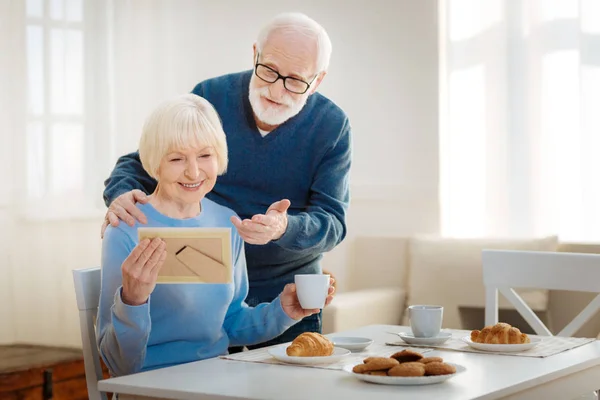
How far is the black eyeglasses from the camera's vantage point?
193 cm

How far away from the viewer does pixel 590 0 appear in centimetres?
405

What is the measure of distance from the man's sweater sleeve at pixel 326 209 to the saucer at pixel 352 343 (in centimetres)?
23

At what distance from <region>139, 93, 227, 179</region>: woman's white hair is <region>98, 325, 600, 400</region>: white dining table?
0.41 metres

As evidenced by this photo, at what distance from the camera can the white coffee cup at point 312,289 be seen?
172cm

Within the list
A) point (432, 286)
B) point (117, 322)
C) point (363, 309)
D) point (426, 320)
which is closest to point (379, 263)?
point (432, 286)

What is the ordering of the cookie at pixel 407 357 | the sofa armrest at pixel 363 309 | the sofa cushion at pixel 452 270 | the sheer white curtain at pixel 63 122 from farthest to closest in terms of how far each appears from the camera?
the sofa cushion at pixel 452 270 → the sofa armrest at pixel 363 309 → the sheer white curtain at pixel 63 122 → the cookie at pixel 407 357

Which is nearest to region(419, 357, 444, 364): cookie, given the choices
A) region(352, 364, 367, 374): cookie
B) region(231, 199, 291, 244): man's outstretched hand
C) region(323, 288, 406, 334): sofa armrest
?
region(352, 364, 367, 374): cookie

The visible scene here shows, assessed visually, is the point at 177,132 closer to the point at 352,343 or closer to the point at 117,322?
the point at 117,322

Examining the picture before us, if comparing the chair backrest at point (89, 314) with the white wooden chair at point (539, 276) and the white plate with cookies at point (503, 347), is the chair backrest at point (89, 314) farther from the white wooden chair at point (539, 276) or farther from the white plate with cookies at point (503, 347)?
the white wooden chair at point (539, 276)

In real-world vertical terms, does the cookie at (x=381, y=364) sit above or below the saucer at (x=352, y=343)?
above

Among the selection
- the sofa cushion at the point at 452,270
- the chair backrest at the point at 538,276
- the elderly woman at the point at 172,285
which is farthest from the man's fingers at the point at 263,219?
the sofa cushion at the point at 452,270

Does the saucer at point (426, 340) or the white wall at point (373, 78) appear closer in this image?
the saucer at point (426, 340)

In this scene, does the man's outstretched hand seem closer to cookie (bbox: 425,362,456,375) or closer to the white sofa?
cookie (bbox: 425,362,456,375)

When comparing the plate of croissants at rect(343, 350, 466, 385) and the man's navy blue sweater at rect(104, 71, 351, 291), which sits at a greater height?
the man's navy blue sweater at rect(104, 71, 351, 291)
